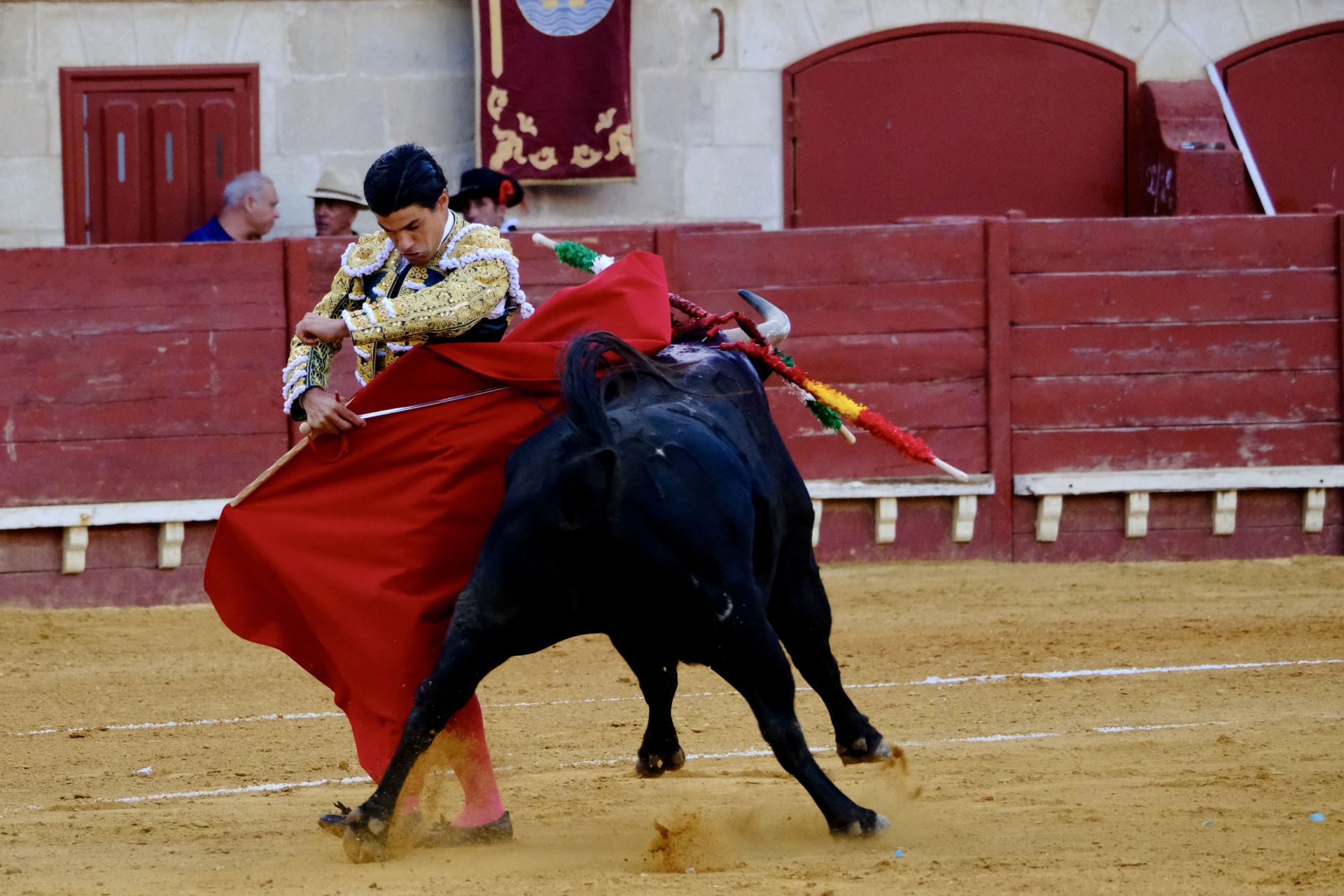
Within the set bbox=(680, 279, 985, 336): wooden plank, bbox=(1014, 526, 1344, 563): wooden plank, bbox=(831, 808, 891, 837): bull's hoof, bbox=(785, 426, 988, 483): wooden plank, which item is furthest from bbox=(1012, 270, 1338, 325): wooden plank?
bbox=(831, 808, 891, 837): bull's hoof

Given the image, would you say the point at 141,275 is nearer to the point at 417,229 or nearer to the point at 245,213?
the point at 245,213

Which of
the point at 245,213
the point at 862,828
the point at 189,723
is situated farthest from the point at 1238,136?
the point at 862,828

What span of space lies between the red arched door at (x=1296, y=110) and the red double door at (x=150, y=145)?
4.67 metres

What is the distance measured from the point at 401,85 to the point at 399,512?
17.9 feet

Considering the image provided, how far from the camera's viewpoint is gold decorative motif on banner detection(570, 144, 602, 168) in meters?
8.16

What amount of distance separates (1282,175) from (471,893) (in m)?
7.07

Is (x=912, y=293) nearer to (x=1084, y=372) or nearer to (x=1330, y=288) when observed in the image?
(x=1084, y=372)

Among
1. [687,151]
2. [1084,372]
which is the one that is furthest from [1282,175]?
[687,151]

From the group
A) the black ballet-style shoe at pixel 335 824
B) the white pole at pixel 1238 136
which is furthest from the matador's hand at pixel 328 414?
the white pole at pixel 1238 136

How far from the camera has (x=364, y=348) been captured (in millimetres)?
3246

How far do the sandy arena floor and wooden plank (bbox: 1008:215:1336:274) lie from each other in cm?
135

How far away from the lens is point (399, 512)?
124 inches

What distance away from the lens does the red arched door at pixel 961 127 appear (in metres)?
8.57

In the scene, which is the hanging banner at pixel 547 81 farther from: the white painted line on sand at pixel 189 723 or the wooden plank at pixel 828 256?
the white painted line on sand at pixel 189 723
